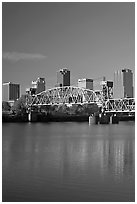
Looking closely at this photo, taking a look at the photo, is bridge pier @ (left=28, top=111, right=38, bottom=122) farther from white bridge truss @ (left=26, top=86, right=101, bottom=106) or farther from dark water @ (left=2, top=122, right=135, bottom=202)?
dark water @ (left=2, top=122, right=135, bottom=202)

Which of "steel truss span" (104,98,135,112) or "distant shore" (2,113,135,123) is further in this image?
"steel truss span" (104,98,135,112)

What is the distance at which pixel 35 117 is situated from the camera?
4056 centimetres

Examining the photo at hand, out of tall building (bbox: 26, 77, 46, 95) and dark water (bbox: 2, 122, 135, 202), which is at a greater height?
tall building (bbox: 26, 77, 46, 95)

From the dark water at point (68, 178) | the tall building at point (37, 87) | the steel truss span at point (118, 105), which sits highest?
the tall building at point (37, 87)

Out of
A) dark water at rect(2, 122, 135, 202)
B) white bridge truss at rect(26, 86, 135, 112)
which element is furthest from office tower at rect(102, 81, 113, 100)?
dark water at rect(2, 122, 135, 202)

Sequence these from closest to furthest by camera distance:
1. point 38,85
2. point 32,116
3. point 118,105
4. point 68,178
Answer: point 68,178, point 32,116, point 118,105, point 38,85

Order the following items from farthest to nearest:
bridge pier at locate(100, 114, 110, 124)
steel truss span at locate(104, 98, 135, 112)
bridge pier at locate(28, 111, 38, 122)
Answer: steel truss span at locate(104, 98, 135, 112), bridge pier at locate(28, 111, 38, 122), bridge pier at locate(100, 114, 110, 124)

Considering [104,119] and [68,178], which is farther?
[104,119]

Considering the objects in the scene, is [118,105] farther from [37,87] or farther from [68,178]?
[68,178]

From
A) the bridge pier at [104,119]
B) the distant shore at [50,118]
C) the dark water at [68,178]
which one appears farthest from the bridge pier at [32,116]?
the dark water at [68,178]

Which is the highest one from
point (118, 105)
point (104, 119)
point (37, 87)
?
point (37, 87)

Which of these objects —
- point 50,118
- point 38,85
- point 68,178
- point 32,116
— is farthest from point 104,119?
point 68,178

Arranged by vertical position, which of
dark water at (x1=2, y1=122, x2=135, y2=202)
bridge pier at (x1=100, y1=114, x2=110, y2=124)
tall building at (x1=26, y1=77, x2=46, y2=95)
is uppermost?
tall building at (x1=26, y1=77, x2=46, y2=95)

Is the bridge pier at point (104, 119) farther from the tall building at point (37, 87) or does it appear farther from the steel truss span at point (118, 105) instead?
the tall building at point (37, 87)
